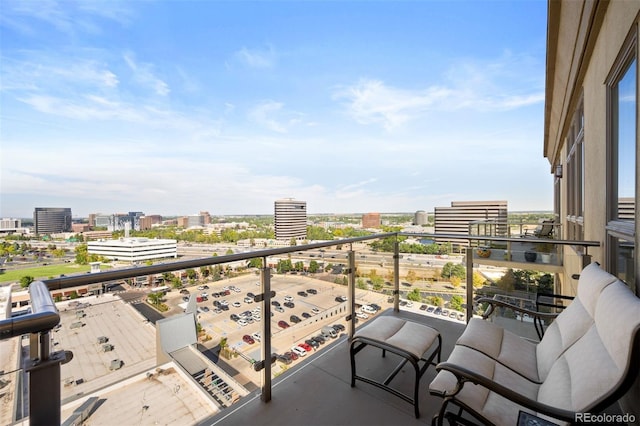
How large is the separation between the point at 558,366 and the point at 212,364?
2.12 meters

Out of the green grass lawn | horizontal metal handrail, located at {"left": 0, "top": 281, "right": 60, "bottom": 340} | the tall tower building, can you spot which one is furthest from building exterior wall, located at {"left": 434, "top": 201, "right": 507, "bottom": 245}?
the tall tower building

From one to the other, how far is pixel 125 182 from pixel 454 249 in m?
43.0

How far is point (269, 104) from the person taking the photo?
25.4 m

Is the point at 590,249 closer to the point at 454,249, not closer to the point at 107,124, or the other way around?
the point at 454,249

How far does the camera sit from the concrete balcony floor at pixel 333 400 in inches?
75.4

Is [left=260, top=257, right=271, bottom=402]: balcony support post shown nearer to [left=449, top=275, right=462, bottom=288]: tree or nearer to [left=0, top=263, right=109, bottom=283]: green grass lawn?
[left=0, top=263, right=109, bottom=283]: green grass lawn

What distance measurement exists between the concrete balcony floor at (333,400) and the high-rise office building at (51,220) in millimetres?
17342

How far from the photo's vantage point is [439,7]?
798cm

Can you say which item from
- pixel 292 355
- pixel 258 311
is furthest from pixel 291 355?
pixel 258 311

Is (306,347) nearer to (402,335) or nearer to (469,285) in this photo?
(402,335)

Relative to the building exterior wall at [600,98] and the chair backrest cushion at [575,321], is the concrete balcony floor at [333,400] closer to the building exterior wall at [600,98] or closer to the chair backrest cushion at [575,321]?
the chair backrest cushion at [575,321]

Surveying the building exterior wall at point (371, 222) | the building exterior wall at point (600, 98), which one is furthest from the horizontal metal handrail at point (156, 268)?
the building exterior wall at point (371, 222)

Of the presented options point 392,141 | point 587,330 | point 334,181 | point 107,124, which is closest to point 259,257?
point 587,330

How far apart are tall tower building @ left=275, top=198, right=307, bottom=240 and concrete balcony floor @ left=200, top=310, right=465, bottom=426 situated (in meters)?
15.3
